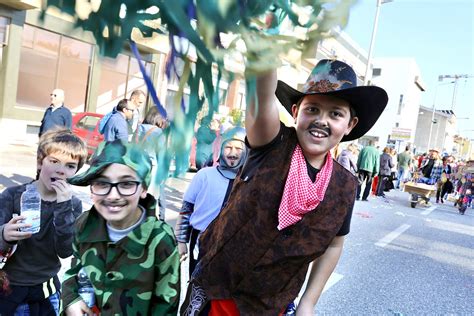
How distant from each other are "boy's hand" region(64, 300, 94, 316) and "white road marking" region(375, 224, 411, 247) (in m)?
5.28

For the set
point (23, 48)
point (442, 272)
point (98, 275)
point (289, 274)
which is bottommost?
point (442, 272)

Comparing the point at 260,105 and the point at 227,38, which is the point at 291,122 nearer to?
the point at 260,105

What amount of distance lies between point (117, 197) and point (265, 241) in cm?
60

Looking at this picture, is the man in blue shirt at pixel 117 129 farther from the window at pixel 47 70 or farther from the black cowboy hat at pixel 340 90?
the window at pixel 47 70

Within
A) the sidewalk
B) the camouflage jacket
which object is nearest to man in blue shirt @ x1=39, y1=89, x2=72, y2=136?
the sidewalk

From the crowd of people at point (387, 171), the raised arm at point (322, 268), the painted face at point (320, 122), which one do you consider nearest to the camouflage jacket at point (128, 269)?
the raised arm at point (322, 268)

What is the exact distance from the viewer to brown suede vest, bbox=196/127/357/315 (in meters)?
1.38

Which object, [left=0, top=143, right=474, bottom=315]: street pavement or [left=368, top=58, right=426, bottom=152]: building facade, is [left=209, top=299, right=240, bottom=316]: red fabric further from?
[left=368, top=58, right=426, bottom=152]: building facade

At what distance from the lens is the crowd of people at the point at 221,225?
54.5 inches

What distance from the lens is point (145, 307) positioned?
5.32 feet

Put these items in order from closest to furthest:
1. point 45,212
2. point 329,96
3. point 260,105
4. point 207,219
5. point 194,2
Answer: point 194,2, point 260,105, point 329,96, point 45,212, point 207,219

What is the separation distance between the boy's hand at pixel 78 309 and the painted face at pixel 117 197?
320 mm

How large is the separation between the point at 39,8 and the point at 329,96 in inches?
39.6

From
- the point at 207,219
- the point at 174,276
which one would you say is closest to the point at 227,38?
the point at 174,276
